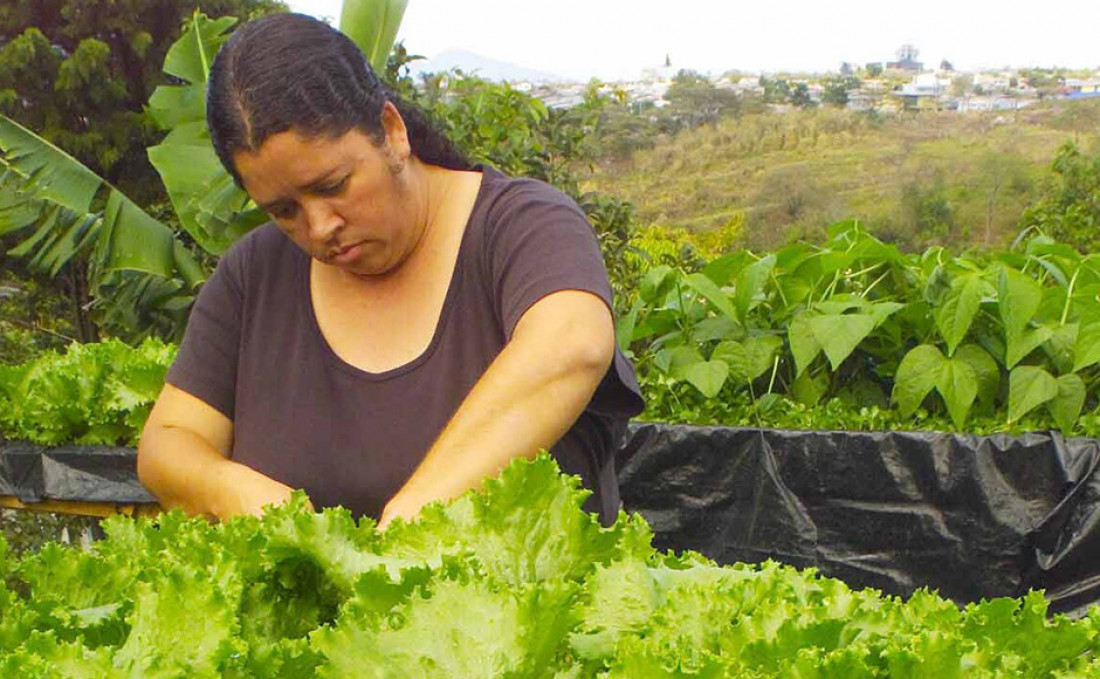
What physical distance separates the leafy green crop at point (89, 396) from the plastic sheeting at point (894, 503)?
159cm

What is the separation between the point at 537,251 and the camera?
167 cm

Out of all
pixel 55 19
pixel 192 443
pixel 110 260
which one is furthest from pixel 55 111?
pixel 192 443

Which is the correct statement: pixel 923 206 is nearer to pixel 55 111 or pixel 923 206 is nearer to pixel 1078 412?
pixel 55 111

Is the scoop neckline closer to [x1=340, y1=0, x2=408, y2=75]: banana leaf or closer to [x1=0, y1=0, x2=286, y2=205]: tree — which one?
[x1=340, y1=0, x2=408, y2=75]: banana leaf

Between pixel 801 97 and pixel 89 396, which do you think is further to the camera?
pixel 801 97

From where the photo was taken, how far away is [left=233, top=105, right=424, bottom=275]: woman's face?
1567 mm

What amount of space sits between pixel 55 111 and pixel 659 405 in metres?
6.30

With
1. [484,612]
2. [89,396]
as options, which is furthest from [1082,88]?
[484,612]

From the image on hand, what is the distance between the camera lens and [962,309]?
368 centimetres

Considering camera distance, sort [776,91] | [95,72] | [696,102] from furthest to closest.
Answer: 1. [776,91]
2. [696,102]
3. [95,72]

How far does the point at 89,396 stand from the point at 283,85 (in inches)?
111

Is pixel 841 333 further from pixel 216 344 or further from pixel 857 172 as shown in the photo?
pixel 857 172

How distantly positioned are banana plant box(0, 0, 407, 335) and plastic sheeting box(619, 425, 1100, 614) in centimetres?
203

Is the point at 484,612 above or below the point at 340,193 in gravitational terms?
below
